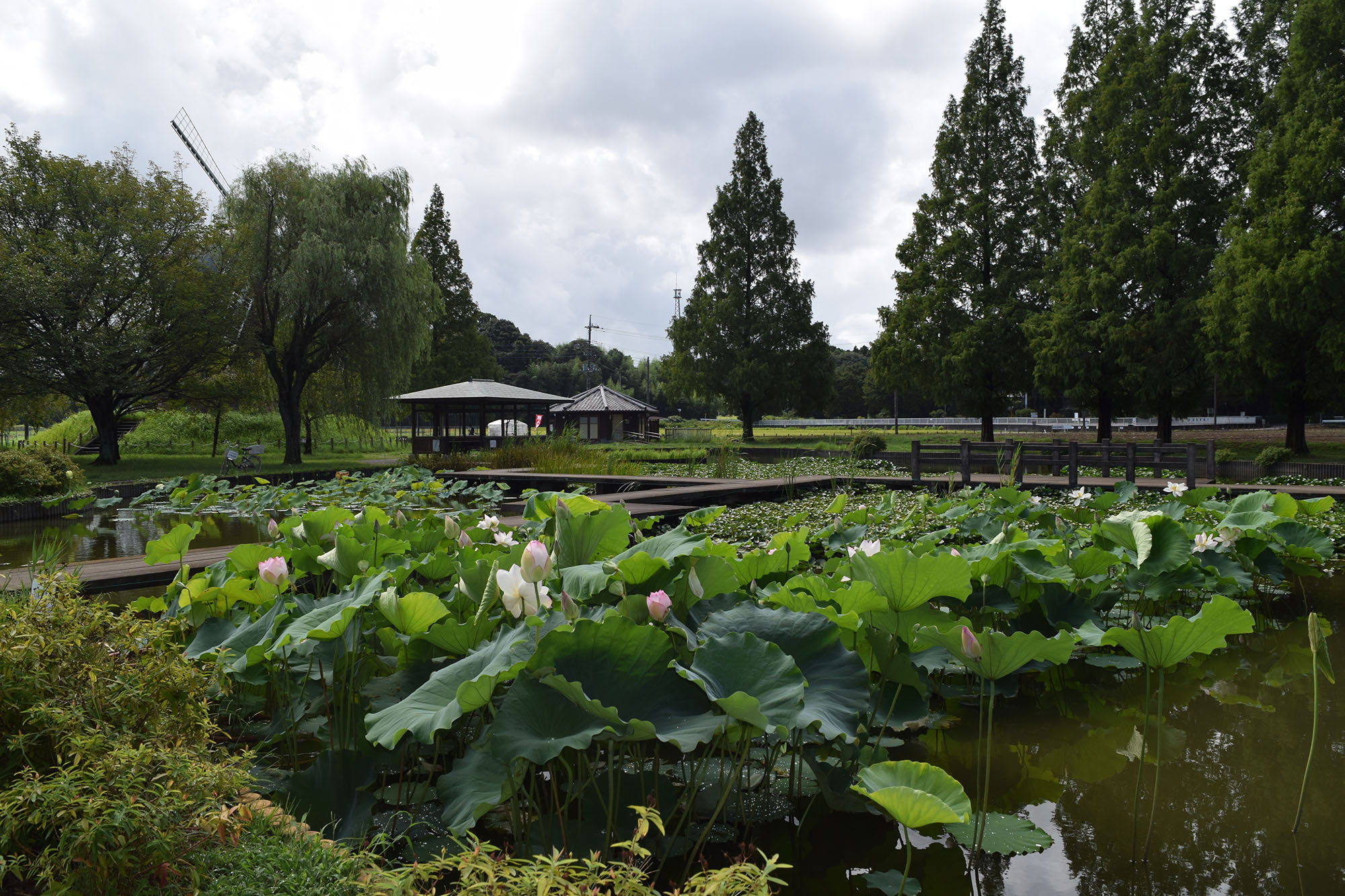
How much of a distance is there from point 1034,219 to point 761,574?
20.8 metres

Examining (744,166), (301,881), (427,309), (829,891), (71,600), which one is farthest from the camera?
(744,166)

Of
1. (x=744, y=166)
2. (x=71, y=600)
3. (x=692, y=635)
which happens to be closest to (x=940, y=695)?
(x=692, y=635)

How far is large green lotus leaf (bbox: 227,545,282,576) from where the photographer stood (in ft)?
8.99

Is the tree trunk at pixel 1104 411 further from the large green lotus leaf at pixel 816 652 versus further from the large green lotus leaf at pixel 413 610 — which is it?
the large green lotus leaf at pixel 413 610

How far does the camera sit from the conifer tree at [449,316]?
30797mm

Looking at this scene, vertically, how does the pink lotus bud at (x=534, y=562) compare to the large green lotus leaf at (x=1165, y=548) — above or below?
above

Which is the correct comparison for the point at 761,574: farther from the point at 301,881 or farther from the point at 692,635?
the point at 301,881

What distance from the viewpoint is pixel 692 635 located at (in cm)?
194

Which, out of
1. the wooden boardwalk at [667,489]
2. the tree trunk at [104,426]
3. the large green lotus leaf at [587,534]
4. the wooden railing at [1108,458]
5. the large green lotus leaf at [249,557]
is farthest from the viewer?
the tree trunk at [104,426]

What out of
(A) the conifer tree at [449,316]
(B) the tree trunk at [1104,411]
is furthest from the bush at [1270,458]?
(A) the conifer tree at [449,316]

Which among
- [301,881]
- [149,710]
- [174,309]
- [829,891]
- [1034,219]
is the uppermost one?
[1034,219]

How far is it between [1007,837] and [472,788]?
1.36m

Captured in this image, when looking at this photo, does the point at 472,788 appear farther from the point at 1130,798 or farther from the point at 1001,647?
the point at 1130,798

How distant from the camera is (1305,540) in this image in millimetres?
4129
